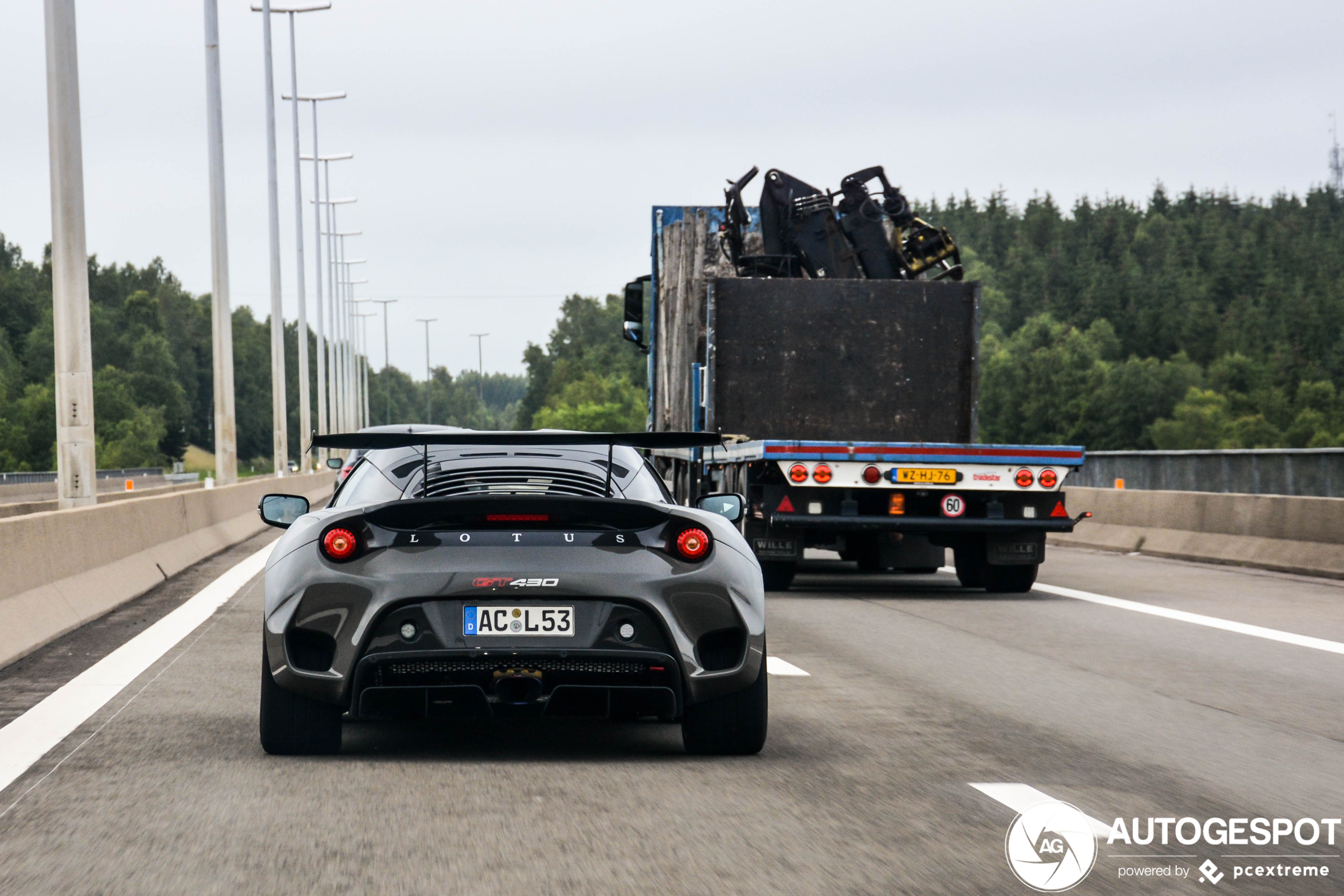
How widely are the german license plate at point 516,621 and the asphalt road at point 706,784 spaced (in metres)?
0.51

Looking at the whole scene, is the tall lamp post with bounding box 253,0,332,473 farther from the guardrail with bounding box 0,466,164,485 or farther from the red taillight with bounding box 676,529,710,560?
the red taillight with bounding box 676,529,710,560

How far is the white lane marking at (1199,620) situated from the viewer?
1098 centimetres

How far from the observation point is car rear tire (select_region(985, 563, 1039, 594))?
1498 centimetres

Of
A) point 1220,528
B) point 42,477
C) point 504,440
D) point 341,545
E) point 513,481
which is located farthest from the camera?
point 42,477

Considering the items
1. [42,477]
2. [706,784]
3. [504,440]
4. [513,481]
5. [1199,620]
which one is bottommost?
[42,477]

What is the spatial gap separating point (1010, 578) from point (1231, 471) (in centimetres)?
1241

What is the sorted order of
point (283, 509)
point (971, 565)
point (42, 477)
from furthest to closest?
point (42, 477) < point (971, 565) < point (283, 509)

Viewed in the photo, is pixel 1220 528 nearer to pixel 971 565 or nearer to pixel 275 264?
pixel 971 565

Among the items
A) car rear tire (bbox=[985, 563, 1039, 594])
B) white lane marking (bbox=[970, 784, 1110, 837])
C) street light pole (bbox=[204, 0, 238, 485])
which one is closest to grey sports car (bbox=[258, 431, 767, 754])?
white lane marking (bbox=[970, 784, 1110, 837])

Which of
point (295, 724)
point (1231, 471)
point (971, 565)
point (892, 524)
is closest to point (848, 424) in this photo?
point (971, 565)

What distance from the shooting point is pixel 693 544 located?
20.3ft

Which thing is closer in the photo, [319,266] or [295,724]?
[295,724]

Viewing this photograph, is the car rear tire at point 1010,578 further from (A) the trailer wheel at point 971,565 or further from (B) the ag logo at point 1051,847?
(B) the ag logo at point 1051,847

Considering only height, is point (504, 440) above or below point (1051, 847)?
above
